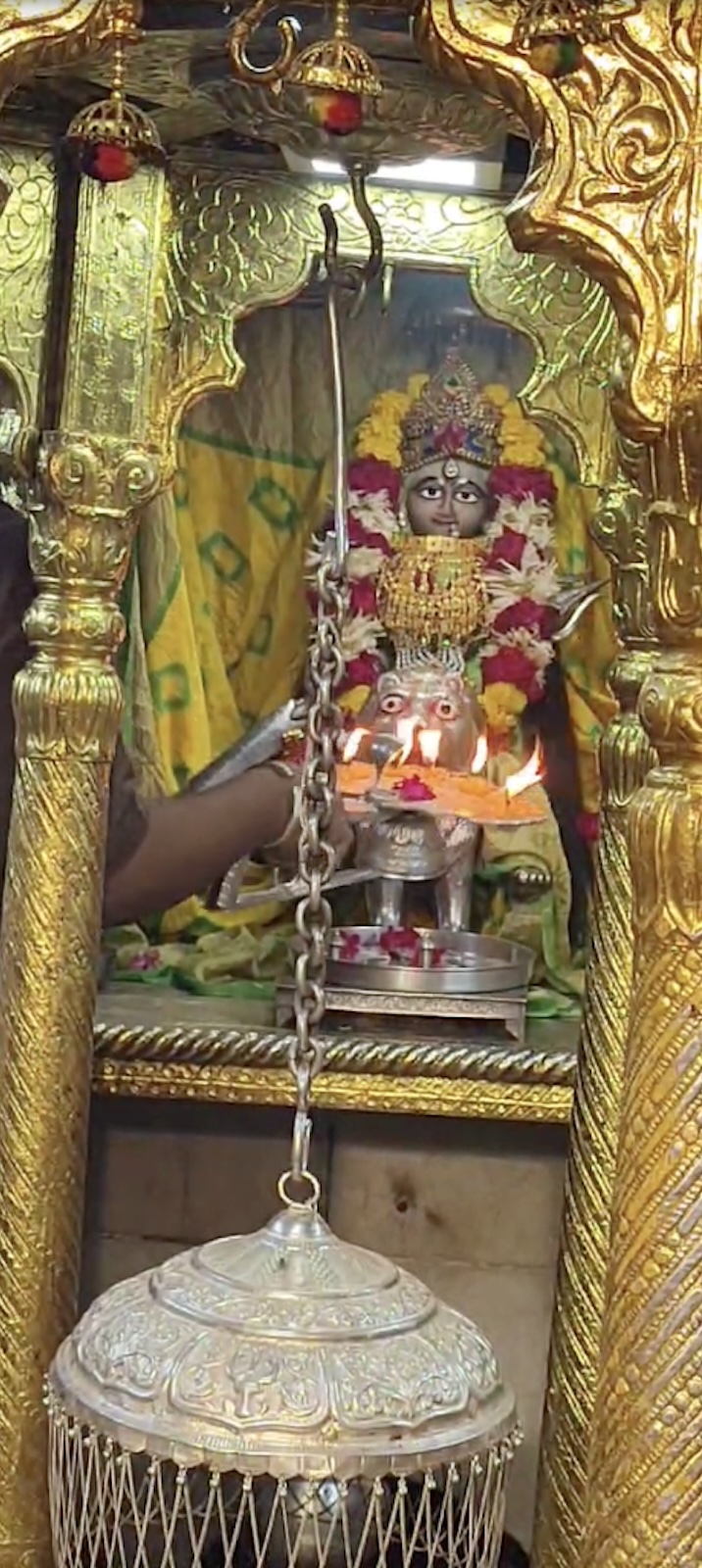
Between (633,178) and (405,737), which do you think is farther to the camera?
(405,737)

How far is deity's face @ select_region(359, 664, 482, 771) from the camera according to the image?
2176 mm

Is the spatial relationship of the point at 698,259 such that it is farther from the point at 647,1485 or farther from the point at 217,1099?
the point at 217,1099

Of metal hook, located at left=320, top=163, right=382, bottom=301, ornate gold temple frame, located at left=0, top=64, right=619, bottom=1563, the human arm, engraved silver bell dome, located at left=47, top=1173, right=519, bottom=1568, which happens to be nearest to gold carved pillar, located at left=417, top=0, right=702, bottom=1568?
engraved silver bell dome, located at left=47, top=1173, right=519, bottom=1568

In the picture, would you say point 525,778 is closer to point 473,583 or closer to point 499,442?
point 473,583

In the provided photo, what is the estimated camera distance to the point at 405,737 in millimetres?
2164

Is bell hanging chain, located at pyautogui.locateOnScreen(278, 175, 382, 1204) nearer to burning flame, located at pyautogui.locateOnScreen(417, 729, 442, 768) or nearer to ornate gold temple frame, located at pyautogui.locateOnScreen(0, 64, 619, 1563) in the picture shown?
ornate gold temple frame, located at pyautogui.locateOnScreen(0, 64, 619, 1563)

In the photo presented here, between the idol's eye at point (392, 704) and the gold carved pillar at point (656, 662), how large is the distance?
3.10 feet

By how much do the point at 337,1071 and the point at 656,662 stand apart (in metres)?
0.85

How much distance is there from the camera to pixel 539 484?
2.33 metres

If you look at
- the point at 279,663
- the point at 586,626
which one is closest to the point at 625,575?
the point at 586,626

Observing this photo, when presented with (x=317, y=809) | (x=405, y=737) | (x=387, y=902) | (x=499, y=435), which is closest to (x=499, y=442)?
(x=499, y=435)

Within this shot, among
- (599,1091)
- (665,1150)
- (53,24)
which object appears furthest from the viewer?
(599,1091)

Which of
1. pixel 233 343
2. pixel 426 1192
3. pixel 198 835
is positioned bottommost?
pixel 426 1192

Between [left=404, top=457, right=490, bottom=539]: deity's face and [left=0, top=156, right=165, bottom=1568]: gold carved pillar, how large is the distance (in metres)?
0.53
